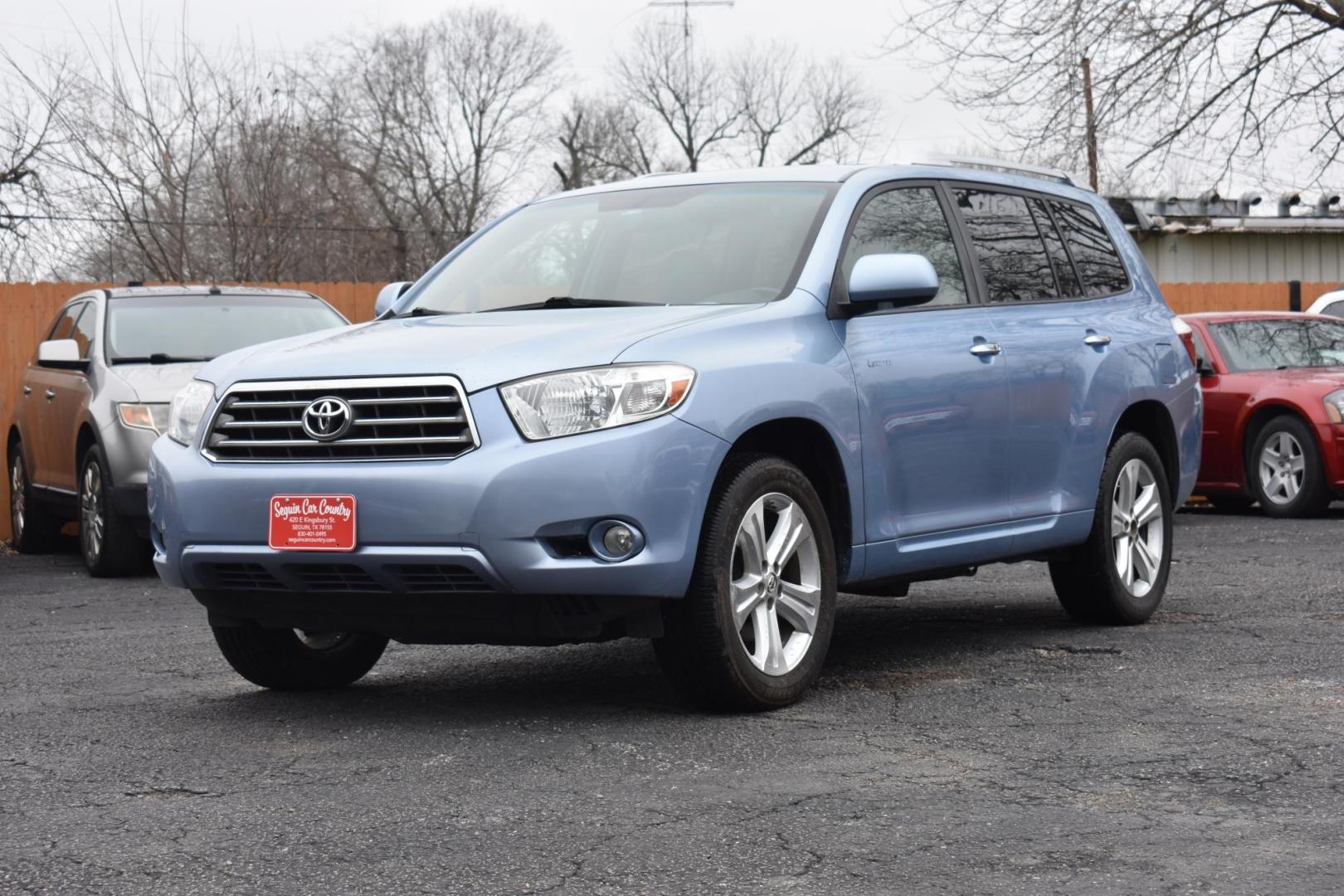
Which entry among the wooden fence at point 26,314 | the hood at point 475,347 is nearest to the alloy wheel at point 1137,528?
the hood at point 475,347

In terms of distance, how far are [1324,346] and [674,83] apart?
4488cm

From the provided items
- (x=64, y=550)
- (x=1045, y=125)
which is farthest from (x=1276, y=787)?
(x=1045, y=125)

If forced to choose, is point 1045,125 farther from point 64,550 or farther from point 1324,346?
point 64,550

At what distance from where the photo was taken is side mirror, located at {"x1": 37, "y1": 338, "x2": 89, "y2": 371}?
445 inches

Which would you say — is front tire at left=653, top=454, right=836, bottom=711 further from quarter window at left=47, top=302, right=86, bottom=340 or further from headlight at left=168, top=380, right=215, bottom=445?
quarter window at left=47, top=302, right=86, bottom=340

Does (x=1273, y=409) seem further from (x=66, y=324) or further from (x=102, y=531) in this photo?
(x=66, y=324)

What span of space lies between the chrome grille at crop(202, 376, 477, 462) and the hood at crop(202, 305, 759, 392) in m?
0.05

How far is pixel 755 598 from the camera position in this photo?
18.6 feet

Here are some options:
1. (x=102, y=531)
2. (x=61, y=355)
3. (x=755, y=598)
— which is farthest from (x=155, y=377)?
(x=755, y=598)

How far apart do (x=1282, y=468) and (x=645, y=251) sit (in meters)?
8.42

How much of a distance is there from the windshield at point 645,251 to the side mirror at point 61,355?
498 cm

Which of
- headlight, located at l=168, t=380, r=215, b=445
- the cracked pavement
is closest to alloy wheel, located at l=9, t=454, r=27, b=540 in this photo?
the cracked pavement

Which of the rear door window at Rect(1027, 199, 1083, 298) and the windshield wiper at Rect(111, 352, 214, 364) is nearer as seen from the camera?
the rear door window at Rect(1027, 199, 1083, 298)

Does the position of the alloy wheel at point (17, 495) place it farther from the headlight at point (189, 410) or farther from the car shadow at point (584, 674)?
the headlight at point (189, 410)
